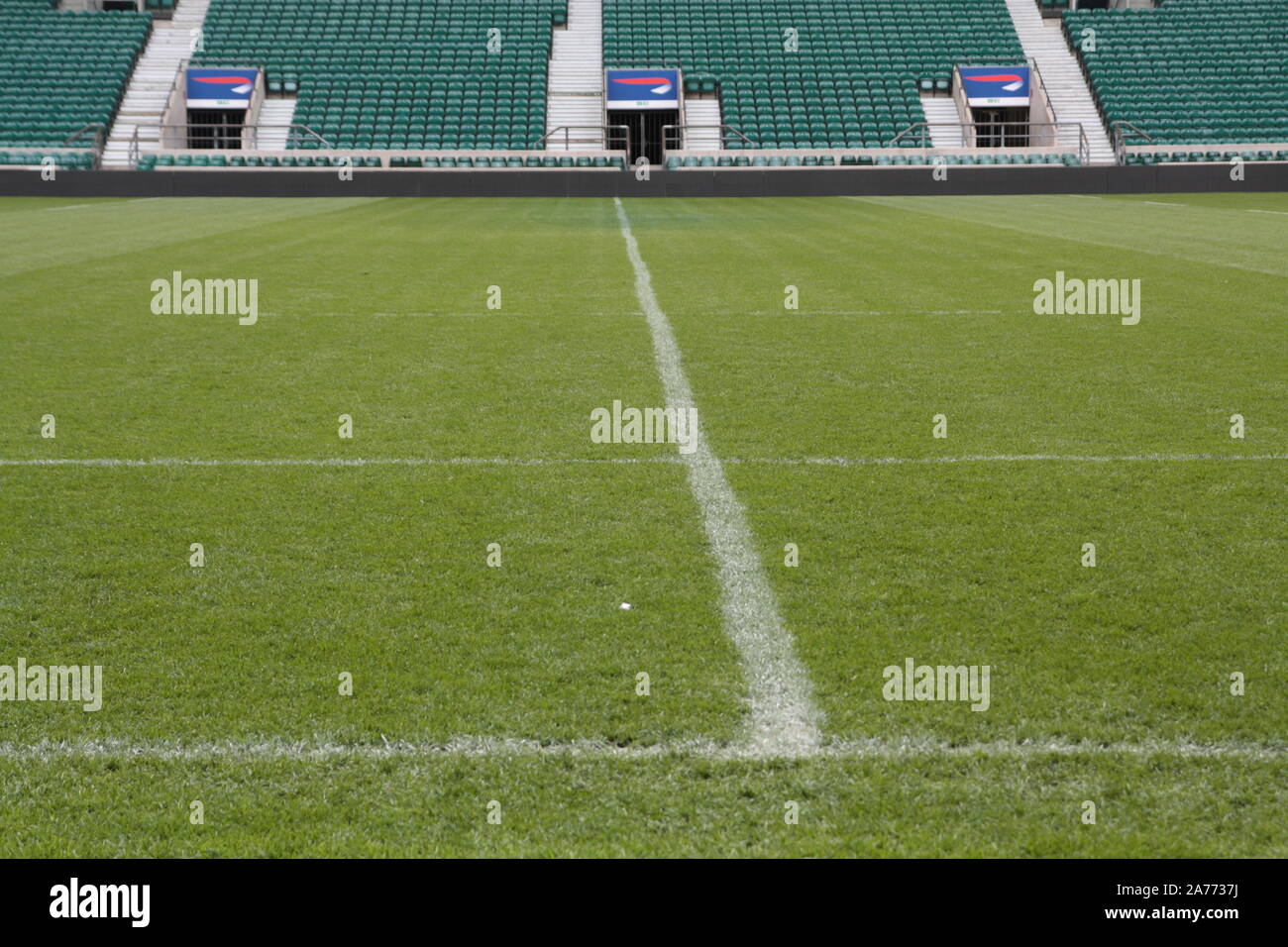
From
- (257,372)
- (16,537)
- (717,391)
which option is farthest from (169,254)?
(16,537)

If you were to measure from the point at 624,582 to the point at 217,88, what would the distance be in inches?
1609

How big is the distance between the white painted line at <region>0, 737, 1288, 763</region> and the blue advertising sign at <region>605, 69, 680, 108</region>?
39.5 meters

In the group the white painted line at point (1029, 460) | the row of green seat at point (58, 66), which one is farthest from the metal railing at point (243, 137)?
the white painted line at point (1029, 460)

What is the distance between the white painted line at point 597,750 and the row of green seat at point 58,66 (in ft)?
124

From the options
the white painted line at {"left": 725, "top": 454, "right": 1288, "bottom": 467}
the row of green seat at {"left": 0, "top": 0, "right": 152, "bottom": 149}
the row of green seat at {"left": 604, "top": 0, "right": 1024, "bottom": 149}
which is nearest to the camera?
the white painted line at {"left": 725, "top": 454, "right": 1288, "bottom": 467}

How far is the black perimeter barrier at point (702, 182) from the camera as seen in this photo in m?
32.7

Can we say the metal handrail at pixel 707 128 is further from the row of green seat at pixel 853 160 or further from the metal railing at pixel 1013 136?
the metal railing at pixel 1013 136

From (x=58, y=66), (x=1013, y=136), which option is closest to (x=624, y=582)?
(x=1013, y=136)

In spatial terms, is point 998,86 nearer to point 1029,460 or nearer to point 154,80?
point 154,80

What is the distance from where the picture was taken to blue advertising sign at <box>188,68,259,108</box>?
134 ft

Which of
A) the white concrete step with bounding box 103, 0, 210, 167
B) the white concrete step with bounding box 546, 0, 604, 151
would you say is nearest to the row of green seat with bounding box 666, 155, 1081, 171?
the white concrete step with bounding box 546, 0, 604, 151

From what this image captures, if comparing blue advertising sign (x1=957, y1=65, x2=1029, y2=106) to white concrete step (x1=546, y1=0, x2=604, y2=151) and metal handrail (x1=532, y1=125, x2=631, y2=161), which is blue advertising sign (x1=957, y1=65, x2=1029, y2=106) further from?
white concrete step (x1=546, y1=0, x2=604, y2=151)

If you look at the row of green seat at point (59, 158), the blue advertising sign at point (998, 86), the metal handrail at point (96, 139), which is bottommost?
the row of green seat at point (59, 158)

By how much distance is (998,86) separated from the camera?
4144 centimetres
